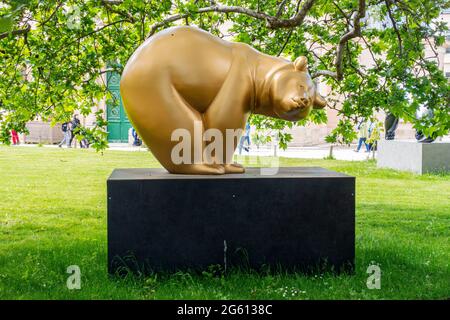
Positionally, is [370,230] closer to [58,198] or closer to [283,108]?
[283,108]

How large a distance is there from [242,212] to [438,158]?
10.4 m

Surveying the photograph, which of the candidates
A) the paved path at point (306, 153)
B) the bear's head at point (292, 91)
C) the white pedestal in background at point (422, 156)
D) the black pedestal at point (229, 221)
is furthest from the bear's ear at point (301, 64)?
the paved path at point (306, 153)

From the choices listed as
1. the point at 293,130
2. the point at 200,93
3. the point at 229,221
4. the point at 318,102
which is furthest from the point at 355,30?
the point at 293,130

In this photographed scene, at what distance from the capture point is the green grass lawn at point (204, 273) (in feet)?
13.8

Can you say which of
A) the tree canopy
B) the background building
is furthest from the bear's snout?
the background building

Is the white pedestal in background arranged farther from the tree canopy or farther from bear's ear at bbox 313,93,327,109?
bear's ear at bbox 313,93,327,109

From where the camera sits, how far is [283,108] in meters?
4.74

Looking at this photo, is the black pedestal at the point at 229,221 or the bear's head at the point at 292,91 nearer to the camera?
the black pedestal at the point at 229,221

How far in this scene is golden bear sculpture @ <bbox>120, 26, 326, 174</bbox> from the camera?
4.54m

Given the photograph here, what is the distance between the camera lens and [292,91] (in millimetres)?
4699

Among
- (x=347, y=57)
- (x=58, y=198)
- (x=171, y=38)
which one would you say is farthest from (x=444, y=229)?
(x=58, y=198)

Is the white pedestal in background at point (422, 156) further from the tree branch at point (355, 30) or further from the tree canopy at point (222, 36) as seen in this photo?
the tree branch at point (355, 30)

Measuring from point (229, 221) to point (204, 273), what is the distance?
0.48 meters

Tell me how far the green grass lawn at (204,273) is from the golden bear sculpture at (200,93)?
3.62 feet
